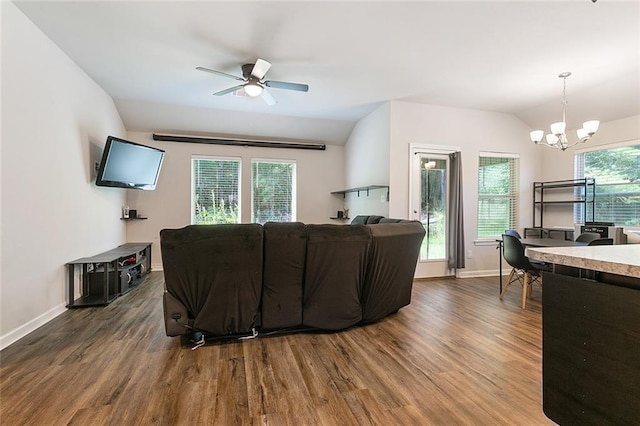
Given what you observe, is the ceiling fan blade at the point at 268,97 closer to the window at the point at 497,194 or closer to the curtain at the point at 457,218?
the curtain at the point at 457,218

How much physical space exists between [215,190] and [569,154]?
21.0 feet

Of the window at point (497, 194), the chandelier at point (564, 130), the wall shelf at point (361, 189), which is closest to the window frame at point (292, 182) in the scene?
the wall shelf at point (361, 189)

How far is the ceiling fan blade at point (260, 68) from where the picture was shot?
9.64 ft

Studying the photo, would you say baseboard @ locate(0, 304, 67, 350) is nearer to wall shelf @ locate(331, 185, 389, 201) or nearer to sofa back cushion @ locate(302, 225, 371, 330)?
sofa back cushion @ locate(302, 225, 371, 330)

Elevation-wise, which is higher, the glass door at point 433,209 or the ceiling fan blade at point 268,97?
the ceiling fan blade at point 268,97

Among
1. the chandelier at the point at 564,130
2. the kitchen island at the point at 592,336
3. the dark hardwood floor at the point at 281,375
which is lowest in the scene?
the dark hardwood floor at the point at 281,375

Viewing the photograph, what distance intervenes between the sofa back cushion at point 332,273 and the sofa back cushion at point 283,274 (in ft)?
0.23

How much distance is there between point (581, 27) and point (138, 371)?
4662 mm

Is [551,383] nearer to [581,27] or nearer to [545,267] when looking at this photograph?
[545,267]

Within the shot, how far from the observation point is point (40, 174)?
9.36ft

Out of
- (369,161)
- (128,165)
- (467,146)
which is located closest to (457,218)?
(467,146)

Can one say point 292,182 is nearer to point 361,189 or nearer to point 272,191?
point 272,191

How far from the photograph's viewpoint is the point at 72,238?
3402 millimetres

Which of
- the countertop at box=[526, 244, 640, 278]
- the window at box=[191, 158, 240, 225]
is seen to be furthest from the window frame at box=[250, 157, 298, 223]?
the countertop at box=[526, 244, 640, 278]
